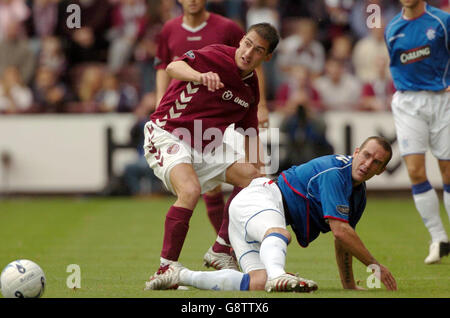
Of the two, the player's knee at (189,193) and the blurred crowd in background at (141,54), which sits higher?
the blurred crowd in background at (141,54)

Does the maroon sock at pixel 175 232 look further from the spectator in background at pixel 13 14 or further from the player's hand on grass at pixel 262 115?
the spectator in background at pixel 13 14

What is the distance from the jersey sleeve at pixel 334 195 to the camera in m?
6.30

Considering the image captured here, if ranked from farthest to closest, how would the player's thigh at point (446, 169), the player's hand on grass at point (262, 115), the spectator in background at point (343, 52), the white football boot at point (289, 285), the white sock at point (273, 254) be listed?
the spectator in background at point (343, 52), the player's thigh at point (446, 169), the player's hand on grass at point (262, 115), the white sock at point (273, 254), the white football boot at point (289, 285)

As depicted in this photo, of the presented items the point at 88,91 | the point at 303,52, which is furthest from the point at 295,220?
the point at 303,52

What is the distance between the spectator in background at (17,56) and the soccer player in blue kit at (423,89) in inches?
420

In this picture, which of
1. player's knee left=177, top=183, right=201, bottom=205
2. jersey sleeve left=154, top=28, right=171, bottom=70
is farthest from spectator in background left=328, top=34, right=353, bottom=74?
player's knee left=177, top=183, right=201, bottom=205

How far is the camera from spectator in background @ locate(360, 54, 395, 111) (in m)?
16.9

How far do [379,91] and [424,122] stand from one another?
8059mm

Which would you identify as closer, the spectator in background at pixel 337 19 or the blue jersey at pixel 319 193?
the blue jersey at pixel 319 193

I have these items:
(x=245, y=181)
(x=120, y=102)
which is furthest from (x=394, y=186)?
(x=245, y=181)

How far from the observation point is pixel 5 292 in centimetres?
609

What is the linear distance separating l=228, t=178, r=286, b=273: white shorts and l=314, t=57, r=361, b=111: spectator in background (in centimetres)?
1040

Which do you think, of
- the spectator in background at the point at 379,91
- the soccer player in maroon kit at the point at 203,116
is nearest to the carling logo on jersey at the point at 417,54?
the soccer player in maroon kit at the point at 203,116

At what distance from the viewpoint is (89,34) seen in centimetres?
1859
